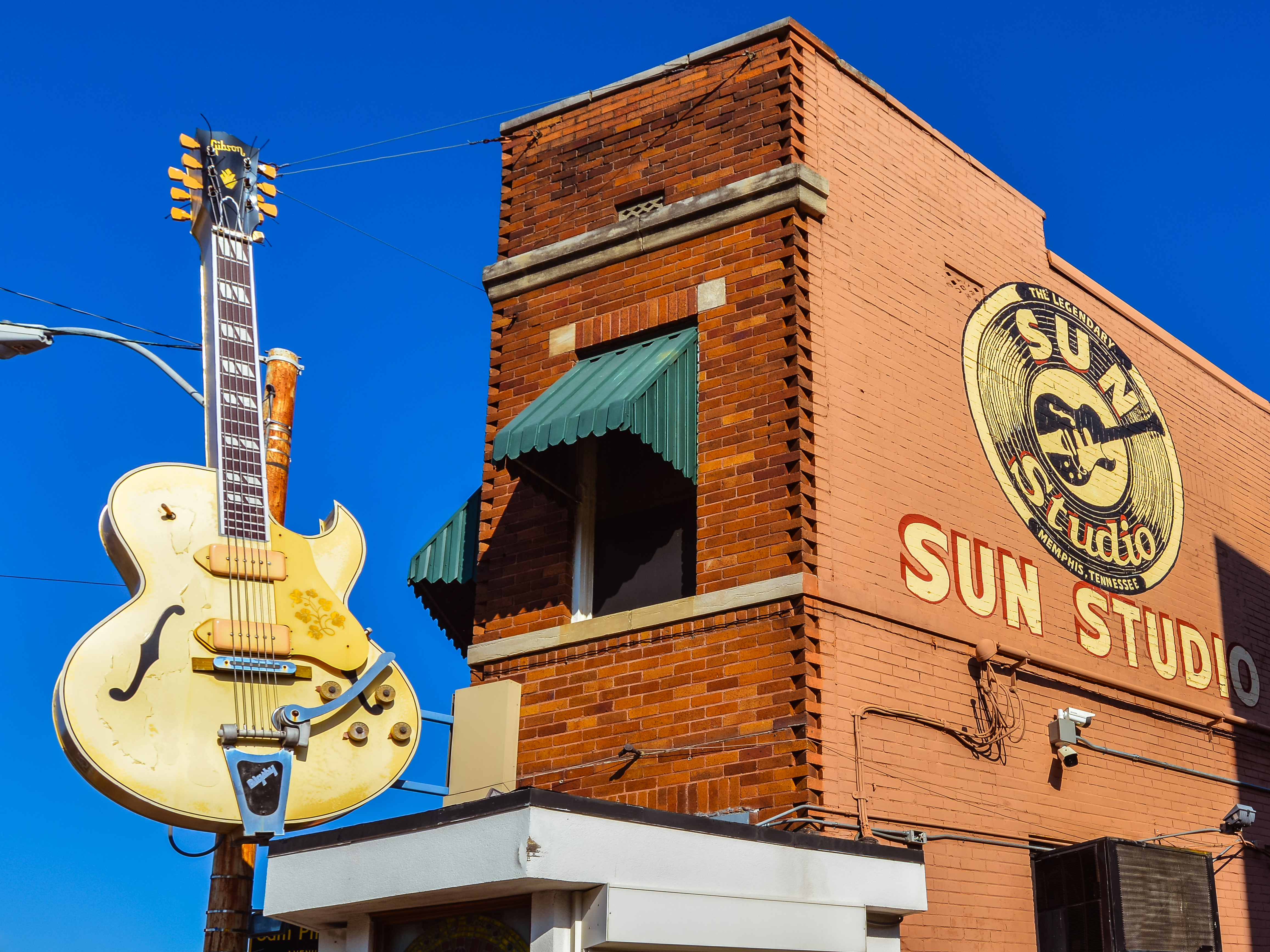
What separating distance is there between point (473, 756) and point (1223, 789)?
7.15m

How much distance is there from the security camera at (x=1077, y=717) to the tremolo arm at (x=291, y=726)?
562cm

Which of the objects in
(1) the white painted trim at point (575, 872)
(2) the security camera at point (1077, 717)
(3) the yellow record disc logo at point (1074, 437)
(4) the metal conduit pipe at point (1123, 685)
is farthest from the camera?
(3) the yellow record disc logo at point (1074, 437)

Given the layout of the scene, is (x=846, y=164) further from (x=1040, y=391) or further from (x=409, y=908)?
(x=409, y=908)

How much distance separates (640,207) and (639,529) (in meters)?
2.80

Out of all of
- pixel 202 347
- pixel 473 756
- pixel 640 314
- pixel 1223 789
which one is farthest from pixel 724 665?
pixel 1223 789

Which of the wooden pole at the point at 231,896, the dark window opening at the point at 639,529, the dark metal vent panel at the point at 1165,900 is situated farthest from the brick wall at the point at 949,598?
the wooden pole at the point at 231,896

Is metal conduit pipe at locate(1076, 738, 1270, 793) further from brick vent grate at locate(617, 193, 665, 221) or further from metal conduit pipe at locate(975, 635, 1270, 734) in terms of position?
brick vent grate at locate(617, 193, 665, 221)

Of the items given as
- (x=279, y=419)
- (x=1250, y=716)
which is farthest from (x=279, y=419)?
(x=1250, y=716)

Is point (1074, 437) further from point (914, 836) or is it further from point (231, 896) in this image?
point (231, 896)

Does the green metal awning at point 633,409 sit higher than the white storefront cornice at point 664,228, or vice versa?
the white storefront cornice at point 664,228

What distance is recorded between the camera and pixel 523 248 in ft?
43.7

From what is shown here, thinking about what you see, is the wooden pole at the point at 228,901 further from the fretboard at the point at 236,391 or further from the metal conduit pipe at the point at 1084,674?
the metal conduit pipe at the point at 1084,674

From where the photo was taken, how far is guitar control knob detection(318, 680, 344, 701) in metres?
11.0

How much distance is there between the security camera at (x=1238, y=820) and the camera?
44.0ft
